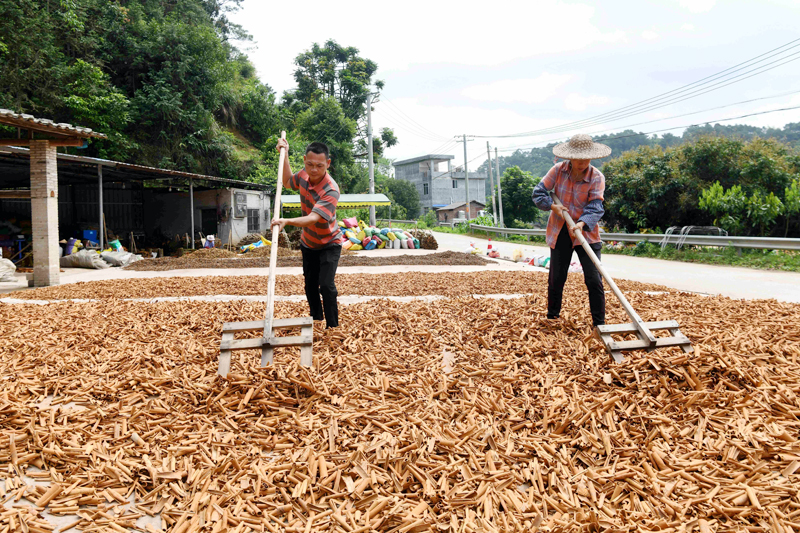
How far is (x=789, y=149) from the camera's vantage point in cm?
1748

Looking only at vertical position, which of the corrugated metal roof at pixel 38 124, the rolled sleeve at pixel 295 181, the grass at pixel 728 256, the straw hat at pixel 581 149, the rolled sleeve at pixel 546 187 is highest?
the corrugated metal roof at pixel 38 124

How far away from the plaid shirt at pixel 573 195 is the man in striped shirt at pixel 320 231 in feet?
5.75

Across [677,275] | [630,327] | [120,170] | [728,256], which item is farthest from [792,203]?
[120,170]

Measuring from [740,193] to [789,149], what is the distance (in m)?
3.82

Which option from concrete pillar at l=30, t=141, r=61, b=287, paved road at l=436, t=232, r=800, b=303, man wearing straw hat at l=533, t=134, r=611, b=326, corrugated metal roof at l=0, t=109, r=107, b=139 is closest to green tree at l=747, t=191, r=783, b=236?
paved road at l=436, t=232, r=800, b=303

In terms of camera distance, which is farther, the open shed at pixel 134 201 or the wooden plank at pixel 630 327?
the open shed at pixel 134 201

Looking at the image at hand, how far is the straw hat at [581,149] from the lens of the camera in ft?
13.1

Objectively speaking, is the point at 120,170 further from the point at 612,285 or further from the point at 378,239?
the point at 612,285

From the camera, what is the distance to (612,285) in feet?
11.7

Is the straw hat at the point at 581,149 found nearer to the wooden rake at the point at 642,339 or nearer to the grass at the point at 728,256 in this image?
the wooden rake at the point at 642,339

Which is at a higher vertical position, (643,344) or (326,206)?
(326,206)

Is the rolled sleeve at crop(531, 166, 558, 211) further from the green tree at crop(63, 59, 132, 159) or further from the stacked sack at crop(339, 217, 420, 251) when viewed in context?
the green tree at crop(63, 59, 132, 159)

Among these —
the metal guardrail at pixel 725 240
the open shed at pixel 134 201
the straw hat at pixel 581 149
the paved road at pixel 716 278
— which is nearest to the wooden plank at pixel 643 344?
the straw hat at pixel 581 149

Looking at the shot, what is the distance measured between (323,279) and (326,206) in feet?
1.97
